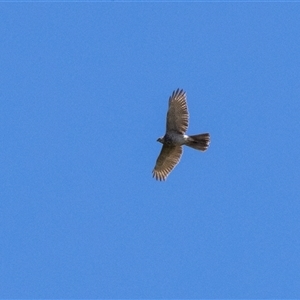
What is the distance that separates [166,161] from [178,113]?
8.76ft

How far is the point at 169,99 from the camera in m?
38.1

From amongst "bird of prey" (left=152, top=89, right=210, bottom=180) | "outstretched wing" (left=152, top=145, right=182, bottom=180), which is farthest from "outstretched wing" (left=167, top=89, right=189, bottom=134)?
"outstretched wing" (left=152, top=145, right=182, bottom=180)

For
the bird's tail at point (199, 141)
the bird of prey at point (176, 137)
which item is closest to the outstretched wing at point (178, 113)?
the bird of prey at point (176, 137)

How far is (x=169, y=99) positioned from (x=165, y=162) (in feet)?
10.5


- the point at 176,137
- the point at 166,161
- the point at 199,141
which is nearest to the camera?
the point at 199,141

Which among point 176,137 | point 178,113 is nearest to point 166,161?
point 176,137

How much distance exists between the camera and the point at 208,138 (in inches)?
1483

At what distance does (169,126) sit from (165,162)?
2.08 meters

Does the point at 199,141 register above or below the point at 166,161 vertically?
below

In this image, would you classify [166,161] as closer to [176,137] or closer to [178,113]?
[176,137]

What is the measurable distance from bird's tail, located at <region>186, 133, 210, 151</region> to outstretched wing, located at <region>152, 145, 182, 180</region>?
1594mm

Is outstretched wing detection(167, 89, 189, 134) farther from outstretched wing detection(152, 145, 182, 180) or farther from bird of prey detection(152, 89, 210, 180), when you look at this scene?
outstretched wing detection(152, 145, 182, 180)

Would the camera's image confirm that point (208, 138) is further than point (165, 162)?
No

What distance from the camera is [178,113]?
126ft
